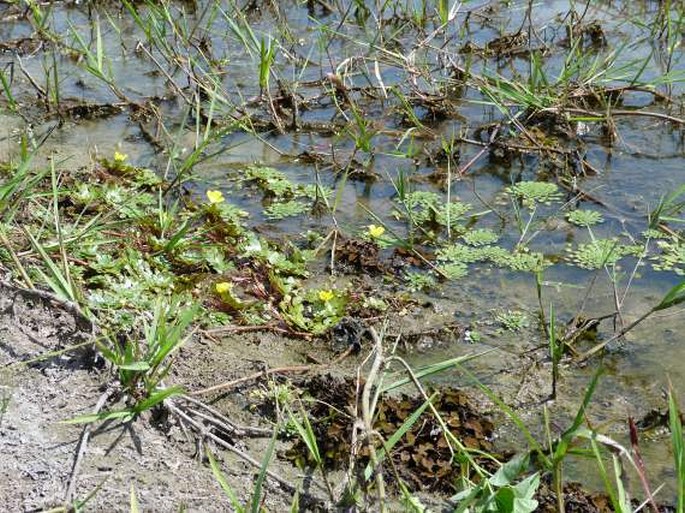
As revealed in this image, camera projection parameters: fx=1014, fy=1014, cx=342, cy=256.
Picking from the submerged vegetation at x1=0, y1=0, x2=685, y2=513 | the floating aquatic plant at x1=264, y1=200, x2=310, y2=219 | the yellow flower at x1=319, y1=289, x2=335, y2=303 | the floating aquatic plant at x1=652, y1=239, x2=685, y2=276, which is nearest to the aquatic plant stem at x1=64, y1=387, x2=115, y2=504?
the submerged vegetation at x1=0, y1=0, x2=685, y2=513

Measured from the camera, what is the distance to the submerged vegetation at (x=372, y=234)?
9.09ft

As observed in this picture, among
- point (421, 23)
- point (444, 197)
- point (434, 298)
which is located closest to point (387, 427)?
point (434, 298)

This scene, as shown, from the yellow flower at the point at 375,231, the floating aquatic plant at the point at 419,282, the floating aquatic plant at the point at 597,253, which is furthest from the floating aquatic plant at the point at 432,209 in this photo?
the floating aquatic plant at the point at 597,253

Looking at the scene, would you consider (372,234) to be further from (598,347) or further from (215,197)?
(598,347)

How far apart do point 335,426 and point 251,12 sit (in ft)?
14.9

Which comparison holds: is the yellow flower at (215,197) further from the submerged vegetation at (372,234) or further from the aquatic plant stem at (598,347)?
the aquatic plant stem at (598,347)

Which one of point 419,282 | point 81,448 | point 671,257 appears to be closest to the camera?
point 81,448

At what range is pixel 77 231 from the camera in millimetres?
3689

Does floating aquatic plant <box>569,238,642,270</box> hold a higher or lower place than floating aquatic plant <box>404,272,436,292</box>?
higher

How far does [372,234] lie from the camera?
4.18m

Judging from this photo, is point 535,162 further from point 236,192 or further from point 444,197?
point 236,192

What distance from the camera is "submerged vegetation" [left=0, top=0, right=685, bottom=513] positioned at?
277 centimetres

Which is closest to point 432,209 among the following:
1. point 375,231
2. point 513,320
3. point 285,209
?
point 375,231

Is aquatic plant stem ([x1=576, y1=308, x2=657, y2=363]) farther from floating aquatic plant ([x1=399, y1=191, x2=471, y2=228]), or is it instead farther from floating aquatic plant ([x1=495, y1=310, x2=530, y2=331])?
floating aquatic plant ([x1=399, y1=191, x2=471, y2=228])
